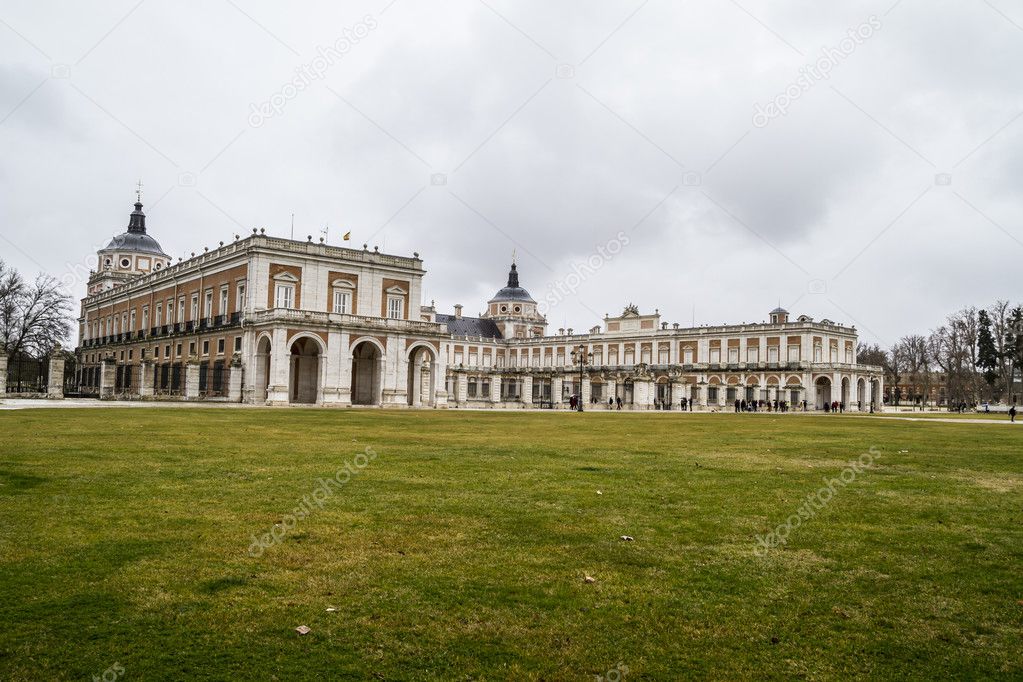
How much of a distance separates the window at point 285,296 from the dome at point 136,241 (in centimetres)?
4559

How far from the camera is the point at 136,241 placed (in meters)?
88.1

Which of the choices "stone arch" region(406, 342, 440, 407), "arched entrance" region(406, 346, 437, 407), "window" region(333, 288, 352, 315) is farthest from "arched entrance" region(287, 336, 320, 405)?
"arched entrance" region(406, 346, 437, 407)

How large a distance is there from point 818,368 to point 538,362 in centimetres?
3919

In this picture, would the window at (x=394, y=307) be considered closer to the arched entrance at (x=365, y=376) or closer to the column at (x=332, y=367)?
the arched entrance at (x=365, y=376)

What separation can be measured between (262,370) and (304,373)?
122 inches

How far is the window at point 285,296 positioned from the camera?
51.7 metres

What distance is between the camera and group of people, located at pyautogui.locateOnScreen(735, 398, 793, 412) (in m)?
73.6

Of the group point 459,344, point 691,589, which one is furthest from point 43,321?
point 691,589

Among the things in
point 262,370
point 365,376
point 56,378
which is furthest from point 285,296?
point 56,378

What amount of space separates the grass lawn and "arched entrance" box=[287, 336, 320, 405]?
133ft

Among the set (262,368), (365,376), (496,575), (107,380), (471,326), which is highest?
(471,326)

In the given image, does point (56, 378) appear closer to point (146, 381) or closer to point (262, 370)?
point (146, 381)

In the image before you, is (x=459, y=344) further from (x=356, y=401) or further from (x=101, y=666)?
(x=101, y=666)

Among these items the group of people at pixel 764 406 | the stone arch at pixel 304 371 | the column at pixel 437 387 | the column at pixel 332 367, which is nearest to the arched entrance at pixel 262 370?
the stone arch at pixel 304 371
